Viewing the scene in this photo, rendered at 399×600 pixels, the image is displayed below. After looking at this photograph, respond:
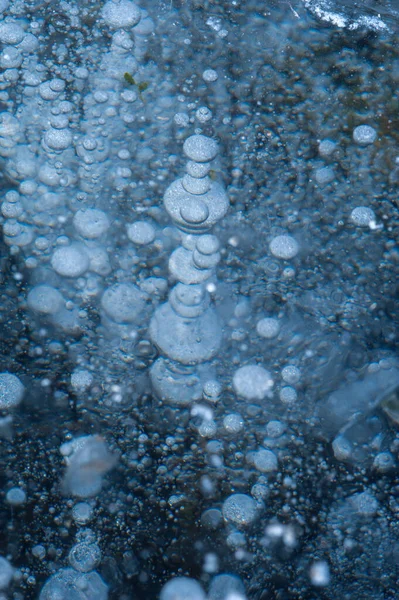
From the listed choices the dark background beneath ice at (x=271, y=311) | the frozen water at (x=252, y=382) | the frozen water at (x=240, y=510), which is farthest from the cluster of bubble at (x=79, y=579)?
the frozen water at (x=252, y=382)

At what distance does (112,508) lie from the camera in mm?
989

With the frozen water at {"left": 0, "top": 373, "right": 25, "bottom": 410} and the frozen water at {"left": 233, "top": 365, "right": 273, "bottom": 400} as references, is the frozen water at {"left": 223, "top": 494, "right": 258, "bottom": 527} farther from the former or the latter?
the frozen water at {"left": 0, "top": 373, "right": 25, "bottom": 410}

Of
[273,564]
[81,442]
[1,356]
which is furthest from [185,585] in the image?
[1,356]

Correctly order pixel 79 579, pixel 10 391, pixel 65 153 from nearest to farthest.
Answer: pixel 79 579 → pixel 10 391 → pixel 65 153

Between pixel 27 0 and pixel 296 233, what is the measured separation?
35.8 inches

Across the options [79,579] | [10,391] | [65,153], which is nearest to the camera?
[79,579]

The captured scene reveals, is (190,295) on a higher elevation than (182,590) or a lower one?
higher

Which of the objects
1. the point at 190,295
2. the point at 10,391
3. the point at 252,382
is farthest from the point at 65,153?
the point at 252,382

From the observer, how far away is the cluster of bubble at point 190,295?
111 cm

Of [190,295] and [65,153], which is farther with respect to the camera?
[65,153]

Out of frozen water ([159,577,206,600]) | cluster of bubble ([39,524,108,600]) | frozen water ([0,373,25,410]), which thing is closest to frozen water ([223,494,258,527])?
frozen water ([159,577,206,600])

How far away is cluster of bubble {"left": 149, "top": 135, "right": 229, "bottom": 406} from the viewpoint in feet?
3.63

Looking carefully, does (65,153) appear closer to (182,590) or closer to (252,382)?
(252,382)

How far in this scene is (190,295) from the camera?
1.13 m
